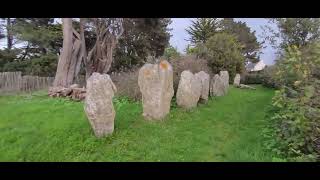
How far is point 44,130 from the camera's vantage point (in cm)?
875

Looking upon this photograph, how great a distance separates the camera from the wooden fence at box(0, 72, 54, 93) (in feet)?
62.6

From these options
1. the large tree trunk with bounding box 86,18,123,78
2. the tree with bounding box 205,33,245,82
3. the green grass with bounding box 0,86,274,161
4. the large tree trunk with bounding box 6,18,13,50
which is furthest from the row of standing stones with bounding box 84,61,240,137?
the large tree trunk with bounding box 6,18,13,50

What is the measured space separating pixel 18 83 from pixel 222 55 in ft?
40.1

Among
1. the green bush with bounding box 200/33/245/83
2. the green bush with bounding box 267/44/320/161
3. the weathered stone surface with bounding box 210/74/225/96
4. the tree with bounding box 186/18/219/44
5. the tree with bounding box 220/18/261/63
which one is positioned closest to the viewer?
the green bush with bounding box 267/44/320/161

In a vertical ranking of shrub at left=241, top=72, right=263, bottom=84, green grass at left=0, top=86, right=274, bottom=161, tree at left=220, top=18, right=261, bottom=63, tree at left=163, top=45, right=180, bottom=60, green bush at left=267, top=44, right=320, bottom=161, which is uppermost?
tree at left=220, top=18, right=261, bottom=63

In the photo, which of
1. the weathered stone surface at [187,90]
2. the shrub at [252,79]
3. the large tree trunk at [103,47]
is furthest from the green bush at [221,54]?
the weathered stone surface at [187,90]

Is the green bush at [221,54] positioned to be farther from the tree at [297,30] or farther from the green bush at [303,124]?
the green bush at [303,124]

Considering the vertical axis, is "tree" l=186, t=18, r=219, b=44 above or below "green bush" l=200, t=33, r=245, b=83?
above

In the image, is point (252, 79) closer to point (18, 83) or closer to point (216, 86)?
point (216, 86)

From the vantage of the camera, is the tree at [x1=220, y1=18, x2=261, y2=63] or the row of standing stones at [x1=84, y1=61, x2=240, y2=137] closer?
the row of standing stones at [x1=84, y1=61, x2=240, y2=137]

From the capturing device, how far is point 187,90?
11211mm

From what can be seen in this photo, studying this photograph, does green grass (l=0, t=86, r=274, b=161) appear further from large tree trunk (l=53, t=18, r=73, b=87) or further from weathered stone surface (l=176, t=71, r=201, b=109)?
large tree trunk (l=53, t=18, r=73, b=87)
